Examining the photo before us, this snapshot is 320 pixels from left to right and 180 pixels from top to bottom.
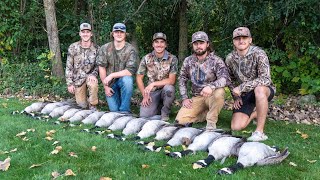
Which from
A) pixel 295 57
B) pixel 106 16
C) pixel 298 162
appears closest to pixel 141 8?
pixel 106 16

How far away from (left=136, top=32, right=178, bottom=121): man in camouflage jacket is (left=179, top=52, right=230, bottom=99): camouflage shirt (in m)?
0.49

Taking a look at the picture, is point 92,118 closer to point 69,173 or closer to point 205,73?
point 205,73

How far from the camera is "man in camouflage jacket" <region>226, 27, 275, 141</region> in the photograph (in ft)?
19.0

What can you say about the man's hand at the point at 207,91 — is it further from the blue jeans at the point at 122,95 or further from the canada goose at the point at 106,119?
the blue jeans at the point at 122,95

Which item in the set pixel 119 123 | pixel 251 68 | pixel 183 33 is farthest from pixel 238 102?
pixel 183 33

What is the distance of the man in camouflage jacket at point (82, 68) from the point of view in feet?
26.2

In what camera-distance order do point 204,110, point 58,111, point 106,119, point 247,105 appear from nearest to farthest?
point 247,105, point 106,119, point 204,110, point 58,111

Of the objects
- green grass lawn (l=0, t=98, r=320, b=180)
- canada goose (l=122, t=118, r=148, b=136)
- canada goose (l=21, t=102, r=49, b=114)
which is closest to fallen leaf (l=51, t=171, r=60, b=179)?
green grass lawn (l=0, t=98, r=320, b=180)

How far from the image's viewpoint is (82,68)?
8078mm

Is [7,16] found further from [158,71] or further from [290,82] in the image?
[290,82]

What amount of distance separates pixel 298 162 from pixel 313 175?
487mm

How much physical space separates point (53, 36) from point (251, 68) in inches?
256

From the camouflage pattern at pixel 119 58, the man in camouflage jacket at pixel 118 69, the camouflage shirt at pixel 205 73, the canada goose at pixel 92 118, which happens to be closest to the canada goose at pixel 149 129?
the camouflage shirt at pixel 205 73

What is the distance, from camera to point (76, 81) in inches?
319
